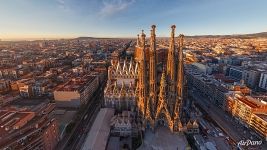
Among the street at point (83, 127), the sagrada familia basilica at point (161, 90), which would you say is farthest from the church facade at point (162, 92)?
the street at point (83, 127)

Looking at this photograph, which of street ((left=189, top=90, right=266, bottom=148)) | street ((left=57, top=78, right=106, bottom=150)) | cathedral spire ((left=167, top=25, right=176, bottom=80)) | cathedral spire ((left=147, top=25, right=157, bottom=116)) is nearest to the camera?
cathedral spire ((left=167, top=25, right=176, bottom=80))

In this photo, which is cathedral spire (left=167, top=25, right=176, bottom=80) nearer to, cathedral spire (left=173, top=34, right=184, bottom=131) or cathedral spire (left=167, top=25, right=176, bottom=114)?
cathedral spire (left=167, top=25, right=176, bottom=114)

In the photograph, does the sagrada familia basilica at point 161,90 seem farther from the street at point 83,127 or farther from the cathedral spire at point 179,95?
the street at point 83,127

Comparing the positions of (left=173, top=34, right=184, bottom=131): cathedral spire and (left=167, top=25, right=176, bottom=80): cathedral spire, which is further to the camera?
→ (left=173, top=34, right=184, bottom=131): cathedral spire

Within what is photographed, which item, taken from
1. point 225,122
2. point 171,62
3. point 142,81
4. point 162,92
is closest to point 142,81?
point 142,81

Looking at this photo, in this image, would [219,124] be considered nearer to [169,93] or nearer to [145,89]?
[169,93]

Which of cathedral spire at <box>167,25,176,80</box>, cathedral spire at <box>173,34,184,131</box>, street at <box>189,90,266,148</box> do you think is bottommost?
street at <box>189,90,266,148</box>

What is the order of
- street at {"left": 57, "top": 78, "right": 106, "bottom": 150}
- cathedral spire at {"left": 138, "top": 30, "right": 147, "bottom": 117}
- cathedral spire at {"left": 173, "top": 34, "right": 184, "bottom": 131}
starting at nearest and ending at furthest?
cathedral spire at {"left": 173, "top": 34, "right": 184, "bottom": 131} < cathedral spire at {"left": 138, "top": 30, "right": 147, "bottom": 117} < street at {"left": 57, "top": 78, "right": 106, "bottom": 150}

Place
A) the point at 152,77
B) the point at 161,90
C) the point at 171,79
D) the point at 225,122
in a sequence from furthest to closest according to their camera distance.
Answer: the point at 225,122 < the point at 171,79 < the point at 152,77 < the point at 161,90

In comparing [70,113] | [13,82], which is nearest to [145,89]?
[70,113]

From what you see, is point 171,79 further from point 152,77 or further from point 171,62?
point 152,77

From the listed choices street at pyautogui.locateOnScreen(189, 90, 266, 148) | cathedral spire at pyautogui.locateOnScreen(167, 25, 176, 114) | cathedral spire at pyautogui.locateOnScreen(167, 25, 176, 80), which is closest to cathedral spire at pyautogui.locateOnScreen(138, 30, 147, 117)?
cathedral spire at pyautogui.locateOnScreen(167, 25, 176, 114)

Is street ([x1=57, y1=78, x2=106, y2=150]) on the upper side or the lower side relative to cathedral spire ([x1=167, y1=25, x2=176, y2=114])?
lower
